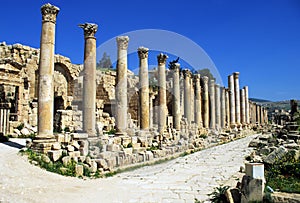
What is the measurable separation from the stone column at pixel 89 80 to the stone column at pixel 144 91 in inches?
176

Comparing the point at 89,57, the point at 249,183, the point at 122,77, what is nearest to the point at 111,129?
the point at 122,77

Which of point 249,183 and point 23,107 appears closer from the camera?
point 249,183

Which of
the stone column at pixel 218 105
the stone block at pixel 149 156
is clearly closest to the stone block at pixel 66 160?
the stone block at pixel 149 156

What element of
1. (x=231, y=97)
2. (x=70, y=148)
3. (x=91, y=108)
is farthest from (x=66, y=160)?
(x=231, y=97)

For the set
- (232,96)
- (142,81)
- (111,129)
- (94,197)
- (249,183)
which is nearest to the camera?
(249,183)

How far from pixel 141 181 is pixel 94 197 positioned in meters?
2.24

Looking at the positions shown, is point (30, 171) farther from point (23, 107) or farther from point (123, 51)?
point (23, 107)

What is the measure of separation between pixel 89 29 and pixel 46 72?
3.54 metres

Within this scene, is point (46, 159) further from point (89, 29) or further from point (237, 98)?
point (237, 98)

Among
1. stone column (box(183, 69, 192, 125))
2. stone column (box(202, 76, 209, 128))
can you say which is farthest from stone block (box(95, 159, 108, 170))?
stone column (box(202, 76, 209, 128))

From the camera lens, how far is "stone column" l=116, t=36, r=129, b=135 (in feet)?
48.8

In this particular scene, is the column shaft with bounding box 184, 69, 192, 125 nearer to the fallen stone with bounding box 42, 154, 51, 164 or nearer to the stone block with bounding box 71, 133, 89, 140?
the stone block with bounding box 71, 133, 89, 140

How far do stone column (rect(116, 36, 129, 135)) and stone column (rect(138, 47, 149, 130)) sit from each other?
2263 millimetres

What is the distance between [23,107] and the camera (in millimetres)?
17812
